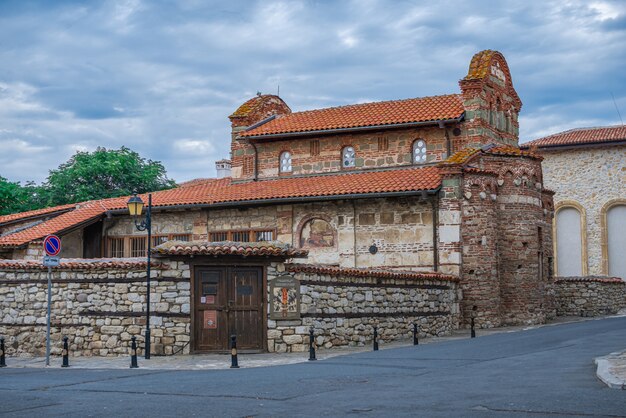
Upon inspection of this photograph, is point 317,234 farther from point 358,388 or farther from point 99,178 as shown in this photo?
point 99,178

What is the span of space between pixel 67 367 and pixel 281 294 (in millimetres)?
5588

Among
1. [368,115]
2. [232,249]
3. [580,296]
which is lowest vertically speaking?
[580,296]

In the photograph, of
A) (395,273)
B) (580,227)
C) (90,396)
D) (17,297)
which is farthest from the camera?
(580,227)

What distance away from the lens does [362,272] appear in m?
23.8

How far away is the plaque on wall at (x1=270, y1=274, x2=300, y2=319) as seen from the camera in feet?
70.5

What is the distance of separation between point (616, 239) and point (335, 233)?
64.3 ft

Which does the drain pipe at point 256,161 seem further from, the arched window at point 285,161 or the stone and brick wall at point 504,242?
the stone and brick wall at point 504,242

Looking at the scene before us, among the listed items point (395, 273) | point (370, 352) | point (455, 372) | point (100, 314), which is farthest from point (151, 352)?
point (455, 372)

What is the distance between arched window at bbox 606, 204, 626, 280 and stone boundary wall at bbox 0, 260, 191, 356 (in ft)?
94.1

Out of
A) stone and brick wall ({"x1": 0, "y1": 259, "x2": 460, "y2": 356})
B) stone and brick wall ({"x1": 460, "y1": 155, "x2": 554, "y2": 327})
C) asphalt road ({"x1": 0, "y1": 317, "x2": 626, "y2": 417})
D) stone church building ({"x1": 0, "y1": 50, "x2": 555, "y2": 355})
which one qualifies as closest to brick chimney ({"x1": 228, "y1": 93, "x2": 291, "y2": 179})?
stone church building ({"x1": 0, "y1": 50, "x2": 555, "y2": 355})

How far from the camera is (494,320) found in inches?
1140

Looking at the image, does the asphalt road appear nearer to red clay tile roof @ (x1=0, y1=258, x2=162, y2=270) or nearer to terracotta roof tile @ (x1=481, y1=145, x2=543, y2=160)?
red clay tile roof @ (x1=0, y1=258, x2=162, y2=270)

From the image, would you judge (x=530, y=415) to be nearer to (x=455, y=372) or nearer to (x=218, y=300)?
(x=455, y=372)

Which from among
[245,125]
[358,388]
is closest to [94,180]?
[245,125]
